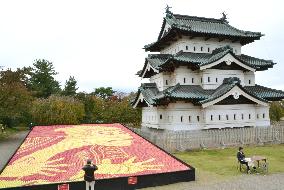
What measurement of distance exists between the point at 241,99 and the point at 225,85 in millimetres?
1999

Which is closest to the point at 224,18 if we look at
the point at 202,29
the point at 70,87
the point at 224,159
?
the point at 202,29

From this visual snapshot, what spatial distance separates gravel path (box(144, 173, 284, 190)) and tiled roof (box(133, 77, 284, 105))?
12224 mm

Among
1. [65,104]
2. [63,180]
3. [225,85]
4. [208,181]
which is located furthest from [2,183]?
[65,104]

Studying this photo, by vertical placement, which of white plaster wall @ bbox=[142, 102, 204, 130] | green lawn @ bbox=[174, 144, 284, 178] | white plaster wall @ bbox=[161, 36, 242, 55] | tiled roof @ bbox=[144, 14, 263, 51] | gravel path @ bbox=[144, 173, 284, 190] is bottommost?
gravel path @ bbox=[144, 173, 284, 190]

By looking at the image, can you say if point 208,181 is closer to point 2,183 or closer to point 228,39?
point 2,183

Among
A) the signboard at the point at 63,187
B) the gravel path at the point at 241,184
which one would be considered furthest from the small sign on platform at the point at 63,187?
the gravel path at the point at 241,184

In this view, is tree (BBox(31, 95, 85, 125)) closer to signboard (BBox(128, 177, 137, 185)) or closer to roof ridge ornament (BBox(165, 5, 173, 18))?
roof ridge ornament (BBox(165, 5, 173, 18))

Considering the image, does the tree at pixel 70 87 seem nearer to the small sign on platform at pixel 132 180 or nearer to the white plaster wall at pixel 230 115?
the white plaster wall at pixel 230 115

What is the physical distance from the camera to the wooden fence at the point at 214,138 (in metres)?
24.8

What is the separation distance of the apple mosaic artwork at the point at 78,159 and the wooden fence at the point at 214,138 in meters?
1.70

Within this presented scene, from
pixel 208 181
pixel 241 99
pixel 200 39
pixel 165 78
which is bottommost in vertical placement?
pixel 208 181

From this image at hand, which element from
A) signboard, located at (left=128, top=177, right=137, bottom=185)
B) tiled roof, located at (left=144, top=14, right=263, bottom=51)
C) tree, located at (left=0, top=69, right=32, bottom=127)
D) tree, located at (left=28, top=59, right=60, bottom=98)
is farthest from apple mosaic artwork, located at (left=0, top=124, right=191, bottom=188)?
tree, located at (left=28, top=59, right=60, bottom=98)

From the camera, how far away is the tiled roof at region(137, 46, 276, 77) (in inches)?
1153

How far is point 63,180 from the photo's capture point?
1448 cm
